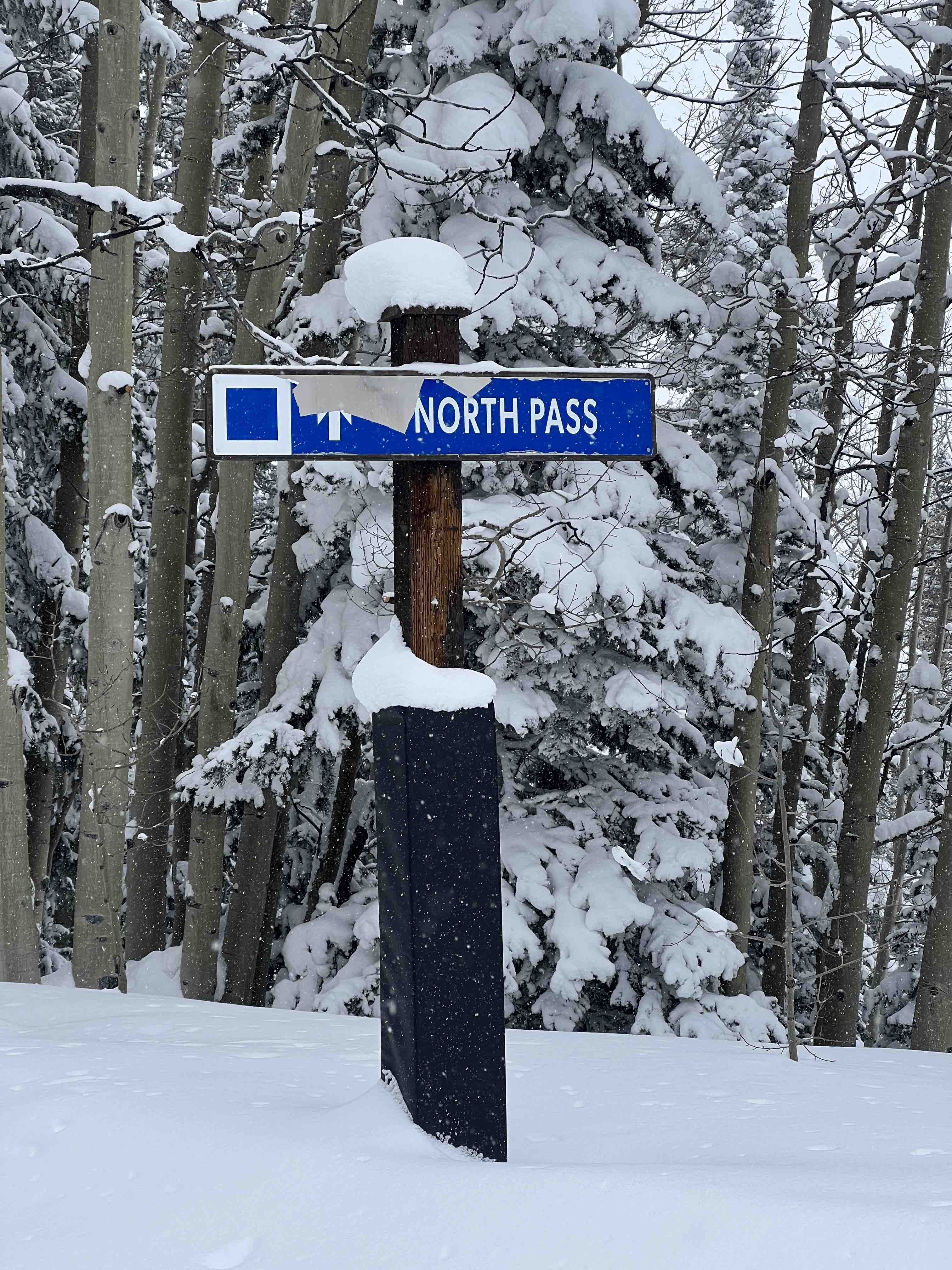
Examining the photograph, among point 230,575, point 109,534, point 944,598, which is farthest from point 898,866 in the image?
point 109,534

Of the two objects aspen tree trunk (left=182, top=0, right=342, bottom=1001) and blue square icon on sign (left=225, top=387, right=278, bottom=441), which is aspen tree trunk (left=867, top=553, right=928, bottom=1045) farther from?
blue square icon on sign (left=225, top=387, right=278, bottom=441)

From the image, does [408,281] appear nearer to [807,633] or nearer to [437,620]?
[437,620]

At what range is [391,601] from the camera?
11.3ft

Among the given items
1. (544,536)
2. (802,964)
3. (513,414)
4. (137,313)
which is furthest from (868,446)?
(513,414)

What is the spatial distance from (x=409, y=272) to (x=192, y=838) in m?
6.49

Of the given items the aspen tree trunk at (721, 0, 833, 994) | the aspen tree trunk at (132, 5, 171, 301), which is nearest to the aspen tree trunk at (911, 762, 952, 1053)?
the aspen tree trunk at (721, 0, 833, 994)

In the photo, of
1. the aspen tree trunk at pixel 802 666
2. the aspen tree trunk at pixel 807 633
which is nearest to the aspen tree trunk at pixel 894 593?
the aspen tree trunk at pixel 807 633

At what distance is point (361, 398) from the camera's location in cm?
316

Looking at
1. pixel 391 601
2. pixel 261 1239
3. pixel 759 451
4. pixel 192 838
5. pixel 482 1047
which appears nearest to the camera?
pixel 261 1239

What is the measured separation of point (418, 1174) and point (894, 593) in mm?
8539

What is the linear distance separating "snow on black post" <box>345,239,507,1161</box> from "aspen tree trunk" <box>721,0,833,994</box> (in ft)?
23.4

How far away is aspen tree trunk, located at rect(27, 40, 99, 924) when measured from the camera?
36.2 ft

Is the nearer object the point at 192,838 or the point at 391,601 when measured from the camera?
the point at 391,601

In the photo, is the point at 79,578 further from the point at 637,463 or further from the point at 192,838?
the point at 637,463
